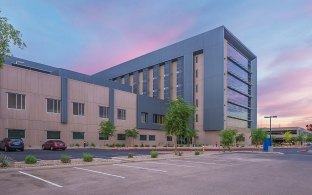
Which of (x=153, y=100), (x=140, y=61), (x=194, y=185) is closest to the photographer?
(x=194, y=185)

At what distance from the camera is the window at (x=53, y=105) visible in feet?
158

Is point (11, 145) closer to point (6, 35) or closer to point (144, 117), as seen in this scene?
point (6, 35)

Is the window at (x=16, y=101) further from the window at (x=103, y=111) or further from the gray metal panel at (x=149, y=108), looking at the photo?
the gray metal panel at (x=149, y=108)

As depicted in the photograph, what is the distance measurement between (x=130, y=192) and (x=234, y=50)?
3294 inches

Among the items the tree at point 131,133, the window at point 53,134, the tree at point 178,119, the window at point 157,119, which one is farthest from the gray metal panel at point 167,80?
the tree at point 178,119

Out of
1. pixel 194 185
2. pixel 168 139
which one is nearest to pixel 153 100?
pixel 168 139

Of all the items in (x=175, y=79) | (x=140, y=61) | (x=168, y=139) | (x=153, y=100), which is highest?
(x=140, y=61)

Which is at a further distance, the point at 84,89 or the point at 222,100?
the point at 222,100

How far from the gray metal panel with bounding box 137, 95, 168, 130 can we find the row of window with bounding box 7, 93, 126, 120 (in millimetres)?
5634

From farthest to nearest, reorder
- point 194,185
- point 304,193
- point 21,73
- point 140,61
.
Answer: point 140,61, point 21,73, point 194,185, point 304,193

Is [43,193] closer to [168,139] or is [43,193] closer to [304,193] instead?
[304,193]

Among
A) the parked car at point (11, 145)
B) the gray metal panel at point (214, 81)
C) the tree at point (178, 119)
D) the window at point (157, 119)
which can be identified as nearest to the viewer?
the parked car at point (11, 145)

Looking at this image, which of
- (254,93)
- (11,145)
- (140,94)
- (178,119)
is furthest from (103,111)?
(254,93)

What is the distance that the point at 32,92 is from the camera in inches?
1783
